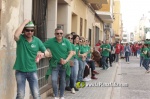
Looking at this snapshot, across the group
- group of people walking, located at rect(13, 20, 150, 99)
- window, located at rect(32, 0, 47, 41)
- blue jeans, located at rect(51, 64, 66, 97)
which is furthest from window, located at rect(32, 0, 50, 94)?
blue jeans, located at rect(51, 64, 66, 97)

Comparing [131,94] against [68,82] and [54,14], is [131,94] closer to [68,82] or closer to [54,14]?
[68,82]

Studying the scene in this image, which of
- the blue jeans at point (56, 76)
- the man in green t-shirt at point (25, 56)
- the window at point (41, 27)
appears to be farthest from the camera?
the window at point (41, 27)

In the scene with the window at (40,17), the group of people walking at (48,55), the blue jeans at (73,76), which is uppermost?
the window at (40,17)

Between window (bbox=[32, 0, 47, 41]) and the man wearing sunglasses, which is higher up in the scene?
window (bbox=[32, 0, 47, 41])

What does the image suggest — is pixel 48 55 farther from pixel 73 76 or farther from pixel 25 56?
pixel 73 76

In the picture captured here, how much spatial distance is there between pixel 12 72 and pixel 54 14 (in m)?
4.83

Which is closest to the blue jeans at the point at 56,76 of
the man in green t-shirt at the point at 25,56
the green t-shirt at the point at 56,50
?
the green t-shirt at the point at 56,50

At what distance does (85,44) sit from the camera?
1271 cm

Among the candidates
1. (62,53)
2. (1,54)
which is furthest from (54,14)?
(1,54)

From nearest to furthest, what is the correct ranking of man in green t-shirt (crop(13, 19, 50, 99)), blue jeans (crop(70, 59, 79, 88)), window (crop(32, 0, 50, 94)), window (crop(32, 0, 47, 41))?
man in green t-shirt (crop(13, 19, 50, 99))
window (crop(32, 0, 50, 94))
window (crop(32, 0, 47, 41))
blue jeans (crop(70, 59, 79, 88))

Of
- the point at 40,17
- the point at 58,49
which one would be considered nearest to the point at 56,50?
the point at 58,49

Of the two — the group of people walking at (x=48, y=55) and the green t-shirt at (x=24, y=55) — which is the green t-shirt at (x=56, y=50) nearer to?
the group of people walking at (x=48, y=55)

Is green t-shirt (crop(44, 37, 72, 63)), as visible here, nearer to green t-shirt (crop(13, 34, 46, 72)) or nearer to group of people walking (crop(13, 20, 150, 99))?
group of people walking (crop(13, 20, 150, 99))

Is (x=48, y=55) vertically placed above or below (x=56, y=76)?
above
